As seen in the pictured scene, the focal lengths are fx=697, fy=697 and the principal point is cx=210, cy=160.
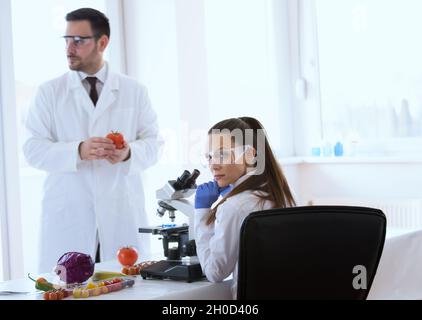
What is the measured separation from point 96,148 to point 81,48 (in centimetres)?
52

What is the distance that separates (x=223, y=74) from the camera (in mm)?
4906

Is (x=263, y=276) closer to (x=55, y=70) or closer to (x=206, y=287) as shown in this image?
(x=206, y=287)

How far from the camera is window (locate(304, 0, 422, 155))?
15.9 feet

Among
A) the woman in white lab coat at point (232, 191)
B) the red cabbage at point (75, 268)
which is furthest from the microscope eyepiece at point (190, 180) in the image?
the red cabbage at point (75, 268)

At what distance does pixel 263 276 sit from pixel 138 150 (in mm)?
1470

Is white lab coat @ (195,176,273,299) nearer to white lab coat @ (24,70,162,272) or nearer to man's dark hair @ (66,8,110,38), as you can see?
white lab coat @ (24,70,162,272)

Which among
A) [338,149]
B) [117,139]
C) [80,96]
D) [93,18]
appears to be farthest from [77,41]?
[338,149]

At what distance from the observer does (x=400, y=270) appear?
8.93 ft

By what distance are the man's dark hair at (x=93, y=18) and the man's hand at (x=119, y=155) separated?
0.56 metres

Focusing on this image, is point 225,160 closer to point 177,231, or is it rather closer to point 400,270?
point 177,231

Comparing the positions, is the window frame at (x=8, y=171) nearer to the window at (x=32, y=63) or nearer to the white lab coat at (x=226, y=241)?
the window at (x=32, y=63)

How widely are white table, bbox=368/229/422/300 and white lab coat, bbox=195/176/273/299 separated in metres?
0.80

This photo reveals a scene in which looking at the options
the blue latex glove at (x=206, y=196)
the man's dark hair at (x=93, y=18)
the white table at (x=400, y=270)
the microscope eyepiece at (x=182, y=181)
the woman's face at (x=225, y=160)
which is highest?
the man's dark hair at (x=93, y=18)

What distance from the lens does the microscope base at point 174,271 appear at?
2104 mm
